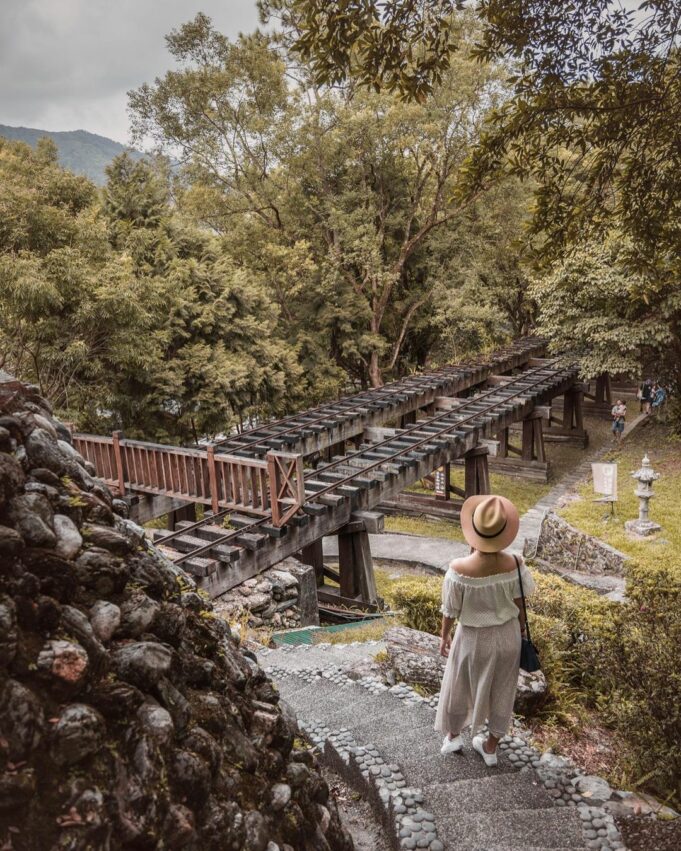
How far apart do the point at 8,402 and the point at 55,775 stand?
4.64 ft

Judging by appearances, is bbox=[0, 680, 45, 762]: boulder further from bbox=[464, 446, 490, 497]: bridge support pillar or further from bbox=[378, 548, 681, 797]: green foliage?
bbox=[464, 446, 490, 497]: bridge support pillar

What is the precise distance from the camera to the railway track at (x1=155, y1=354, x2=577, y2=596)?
8750 millimetres

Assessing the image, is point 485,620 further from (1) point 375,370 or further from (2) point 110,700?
(1) point 375,370

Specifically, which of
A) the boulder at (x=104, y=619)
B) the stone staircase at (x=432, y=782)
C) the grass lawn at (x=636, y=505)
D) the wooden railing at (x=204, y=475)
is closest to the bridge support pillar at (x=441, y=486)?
the grass lawn at (x=636, y=505)

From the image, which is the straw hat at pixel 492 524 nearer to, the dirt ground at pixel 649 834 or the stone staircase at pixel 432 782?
the stone staircase at pixel 432 782

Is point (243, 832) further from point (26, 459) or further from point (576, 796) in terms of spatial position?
point (576, 796)

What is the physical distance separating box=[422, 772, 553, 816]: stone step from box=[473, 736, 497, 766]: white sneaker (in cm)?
17

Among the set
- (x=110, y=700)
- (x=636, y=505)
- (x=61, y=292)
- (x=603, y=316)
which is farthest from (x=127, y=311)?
(x=603, y=316)

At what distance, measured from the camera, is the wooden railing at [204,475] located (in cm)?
927

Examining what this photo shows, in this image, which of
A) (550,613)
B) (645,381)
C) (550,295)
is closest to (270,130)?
(550,295)

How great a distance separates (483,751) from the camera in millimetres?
4074

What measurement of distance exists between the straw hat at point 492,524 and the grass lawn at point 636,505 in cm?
683

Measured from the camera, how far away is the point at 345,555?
37.2 feet

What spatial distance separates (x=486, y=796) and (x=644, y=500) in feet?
36.0
